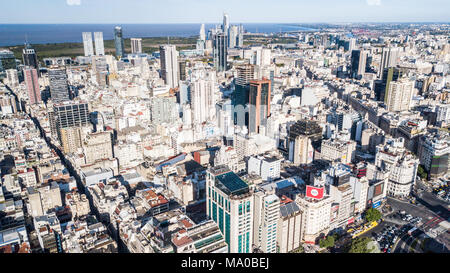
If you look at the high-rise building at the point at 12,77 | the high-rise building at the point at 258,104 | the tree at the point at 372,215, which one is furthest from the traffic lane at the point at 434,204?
the high-rise building at the point at 12,77

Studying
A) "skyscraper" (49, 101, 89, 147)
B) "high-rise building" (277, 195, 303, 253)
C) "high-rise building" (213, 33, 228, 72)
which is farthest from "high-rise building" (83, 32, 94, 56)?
"high-rise building" (277, 195, 303, 253)

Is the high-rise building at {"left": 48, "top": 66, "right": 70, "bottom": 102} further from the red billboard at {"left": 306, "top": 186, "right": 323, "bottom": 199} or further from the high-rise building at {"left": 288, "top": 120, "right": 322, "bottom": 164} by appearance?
the red billboard at {"left": 306, "top": 186, "right": 323, "bottom": 199}

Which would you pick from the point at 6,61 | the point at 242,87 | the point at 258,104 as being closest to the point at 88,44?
the point at 6,61

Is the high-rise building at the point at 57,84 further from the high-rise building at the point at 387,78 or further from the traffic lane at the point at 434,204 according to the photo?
the high-rise building at the point at 387,78

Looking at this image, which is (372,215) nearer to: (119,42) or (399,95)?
(399,95)
